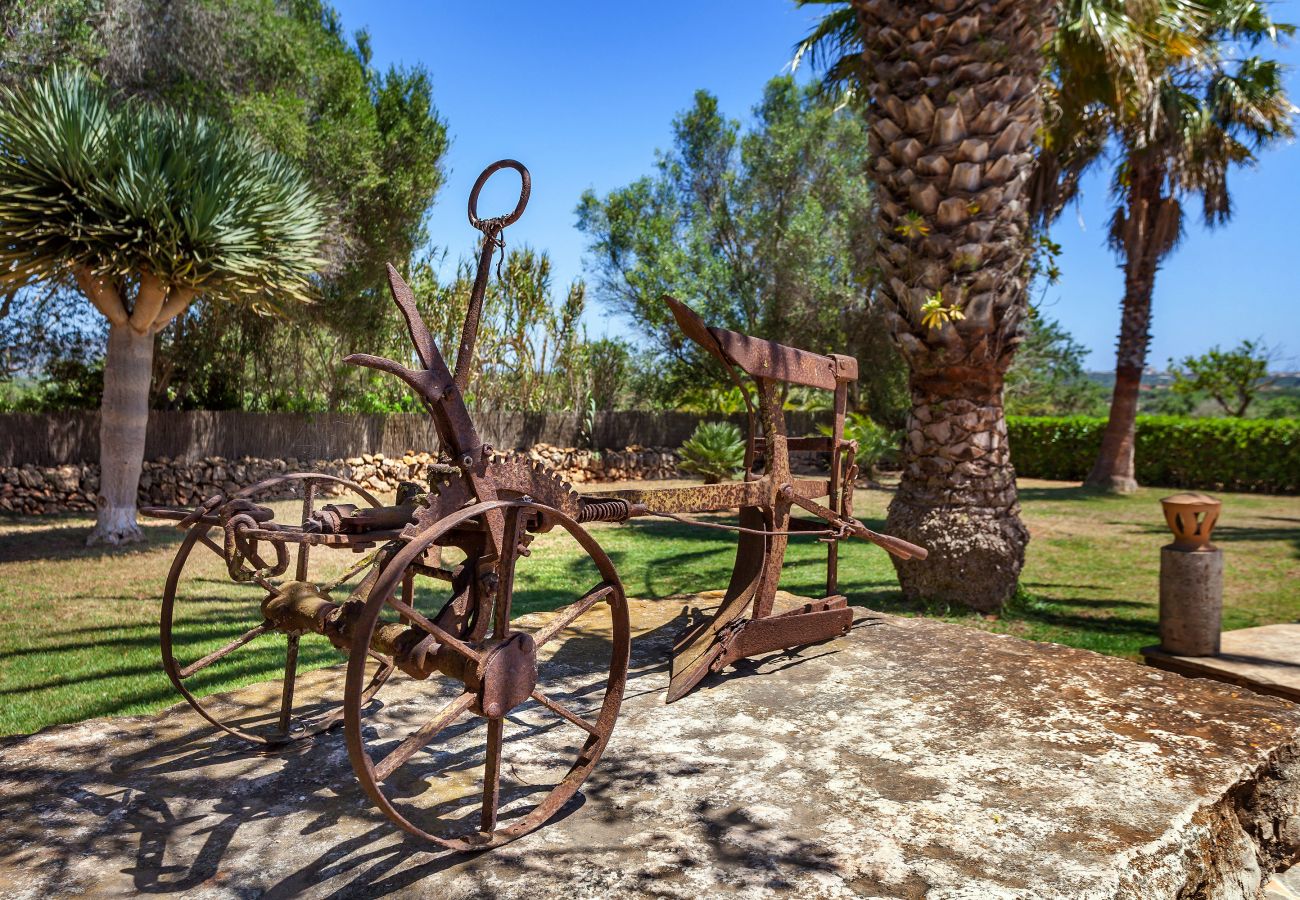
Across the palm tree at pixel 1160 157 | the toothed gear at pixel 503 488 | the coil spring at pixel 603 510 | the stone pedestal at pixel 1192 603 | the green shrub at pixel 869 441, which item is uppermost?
the palm tree at pixel 1160 157

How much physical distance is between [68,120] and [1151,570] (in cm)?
1150

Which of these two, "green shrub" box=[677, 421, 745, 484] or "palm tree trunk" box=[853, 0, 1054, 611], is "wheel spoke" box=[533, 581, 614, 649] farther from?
"green shrub" box=[677, 421, 745, 484]

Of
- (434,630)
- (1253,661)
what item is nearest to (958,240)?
(1253,661)

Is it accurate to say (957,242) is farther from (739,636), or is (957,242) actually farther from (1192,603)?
(739,636)

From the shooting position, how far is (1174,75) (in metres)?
13.9

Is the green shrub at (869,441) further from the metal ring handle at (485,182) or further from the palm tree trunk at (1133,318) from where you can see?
the metal ring handle at (485,182)

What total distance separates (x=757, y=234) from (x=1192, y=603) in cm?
1707

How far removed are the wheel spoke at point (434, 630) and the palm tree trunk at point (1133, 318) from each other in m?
15.8

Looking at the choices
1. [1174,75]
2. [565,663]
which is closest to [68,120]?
[565,663]

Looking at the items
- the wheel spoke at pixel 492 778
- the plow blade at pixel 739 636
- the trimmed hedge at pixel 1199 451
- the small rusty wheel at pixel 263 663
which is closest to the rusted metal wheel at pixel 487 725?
the wheel spoke at pixel 492 778

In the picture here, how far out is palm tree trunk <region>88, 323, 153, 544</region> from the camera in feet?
29.7

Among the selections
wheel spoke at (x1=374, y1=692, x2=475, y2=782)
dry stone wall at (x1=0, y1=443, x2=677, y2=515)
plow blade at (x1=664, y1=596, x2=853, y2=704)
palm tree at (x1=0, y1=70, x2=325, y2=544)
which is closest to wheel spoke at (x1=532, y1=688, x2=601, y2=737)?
wheel spoke at (x1=374, y1=692, x2=475, y2=782)

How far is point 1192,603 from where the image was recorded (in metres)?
4.95

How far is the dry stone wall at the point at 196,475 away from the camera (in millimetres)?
11156
